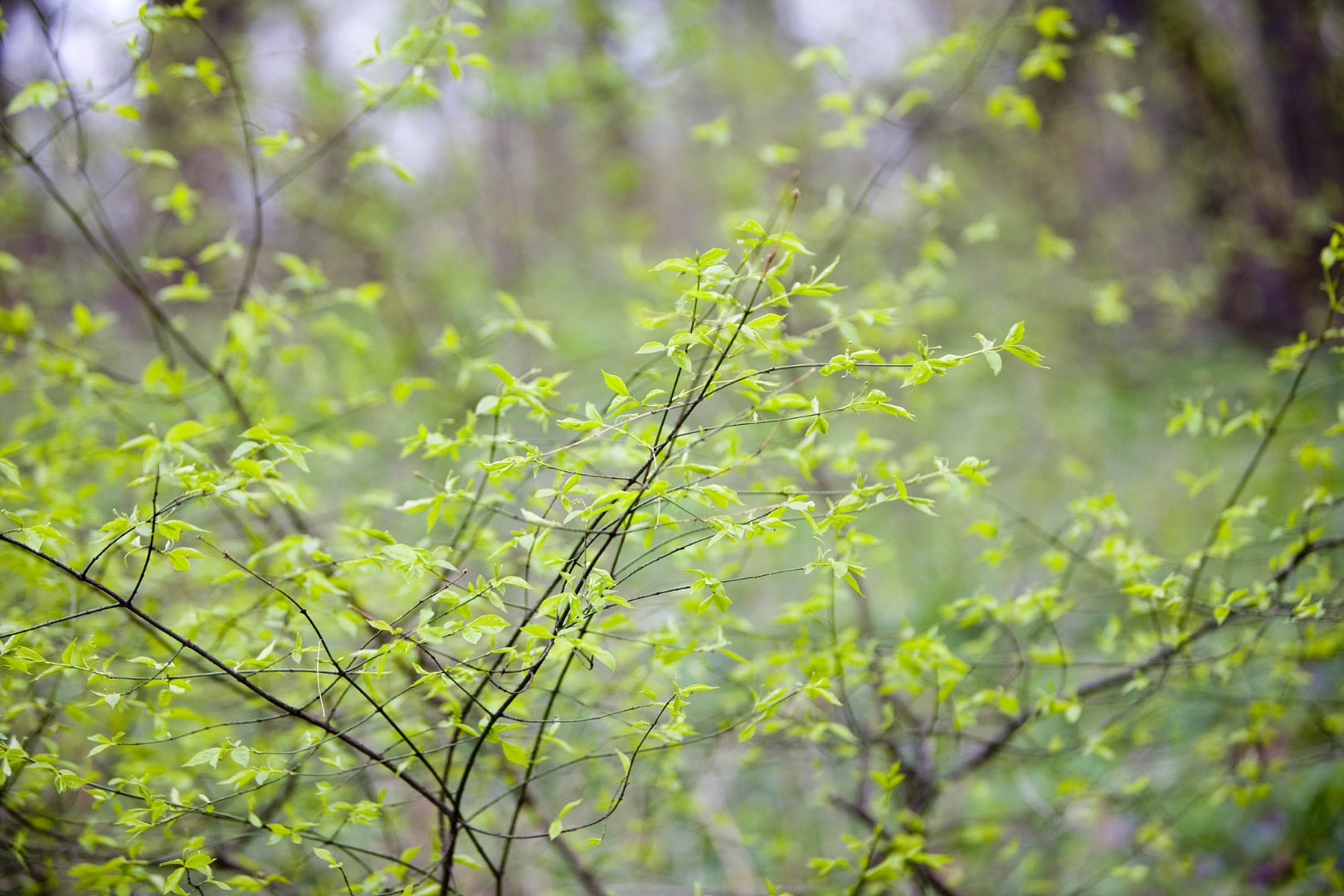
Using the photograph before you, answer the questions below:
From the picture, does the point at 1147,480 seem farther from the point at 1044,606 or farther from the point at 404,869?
the point at 404,869

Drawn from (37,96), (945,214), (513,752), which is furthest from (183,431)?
(945,214)

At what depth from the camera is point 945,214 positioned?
755 cm

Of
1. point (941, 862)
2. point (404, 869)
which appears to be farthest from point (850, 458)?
point (404, 869)

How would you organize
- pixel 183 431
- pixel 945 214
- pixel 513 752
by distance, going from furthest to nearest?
1. pixel 945 214
2. pixel 513 752
3. pixel 183 431

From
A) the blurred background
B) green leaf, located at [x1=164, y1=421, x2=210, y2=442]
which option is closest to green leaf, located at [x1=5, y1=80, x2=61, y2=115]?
green leaf, located at [x1=164, y1=421, x2=210, y2=442]

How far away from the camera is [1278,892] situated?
2.95 metres

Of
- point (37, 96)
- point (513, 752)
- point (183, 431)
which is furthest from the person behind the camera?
point (37, 96)

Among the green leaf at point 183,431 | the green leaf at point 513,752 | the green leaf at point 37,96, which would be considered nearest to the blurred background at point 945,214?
the green leaf at point 37,96

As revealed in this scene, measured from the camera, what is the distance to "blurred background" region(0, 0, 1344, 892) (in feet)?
15.1

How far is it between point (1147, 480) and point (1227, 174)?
2.16 metres

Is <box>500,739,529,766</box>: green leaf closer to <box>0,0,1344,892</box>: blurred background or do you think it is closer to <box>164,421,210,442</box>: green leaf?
<box>164,421,210,442</box>: green leaf

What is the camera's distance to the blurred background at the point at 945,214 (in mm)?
4613

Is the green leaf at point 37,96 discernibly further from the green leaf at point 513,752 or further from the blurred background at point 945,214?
the blurred background at point 945,214

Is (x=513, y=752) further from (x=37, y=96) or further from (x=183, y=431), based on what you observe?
(x=37, y=96)
